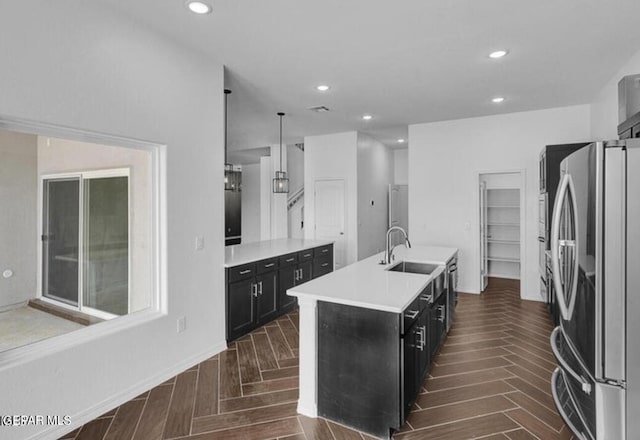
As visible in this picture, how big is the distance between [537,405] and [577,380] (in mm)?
827

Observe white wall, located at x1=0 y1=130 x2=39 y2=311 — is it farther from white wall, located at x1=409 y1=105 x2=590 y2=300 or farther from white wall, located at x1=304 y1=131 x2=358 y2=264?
white wall, located at x1=409 y1=105 x2=590 y2=300

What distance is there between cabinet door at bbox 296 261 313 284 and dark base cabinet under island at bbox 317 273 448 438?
252 cm

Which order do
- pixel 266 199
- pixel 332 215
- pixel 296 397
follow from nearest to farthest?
pixel 296 397 → pixel 332 215 → pixel 266 199

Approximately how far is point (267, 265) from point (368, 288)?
1971 mm

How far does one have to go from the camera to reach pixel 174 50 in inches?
115

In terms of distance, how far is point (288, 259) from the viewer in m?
4.58

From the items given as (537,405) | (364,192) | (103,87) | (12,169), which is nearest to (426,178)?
(364,192)

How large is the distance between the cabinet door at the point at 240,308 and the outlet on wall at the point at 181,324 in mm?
564

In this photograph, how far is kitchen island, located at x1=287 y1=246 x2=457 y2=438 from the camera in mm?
2090

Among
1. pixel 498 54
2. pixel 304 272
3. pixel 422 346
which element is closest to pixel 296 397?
pixel 422 346

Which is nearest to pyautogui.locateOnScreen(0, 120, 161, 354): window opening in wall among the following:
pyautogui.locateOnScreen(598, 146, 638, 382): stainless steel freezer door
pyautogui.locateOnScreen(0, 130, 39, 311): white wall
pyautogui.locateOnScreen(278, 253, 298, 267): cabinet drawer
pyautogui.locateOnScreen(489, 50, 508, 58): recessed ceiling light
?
pyautogui.locateOnScreen(0, 130, 39, 311): white wall

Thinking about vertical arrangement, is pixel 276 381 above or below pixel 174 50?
below

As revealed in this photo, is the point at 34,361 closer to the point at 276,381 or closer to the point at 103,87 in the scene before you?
the point at 276,381

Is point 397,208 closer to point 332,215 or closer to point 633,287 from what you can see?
point 332,215
